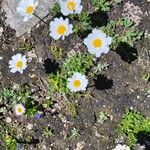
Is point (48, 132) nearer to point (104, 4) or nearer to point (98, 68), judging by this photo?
point (98, 68)

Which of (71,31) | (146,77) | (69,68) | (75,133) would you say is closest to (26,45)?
(69,68)

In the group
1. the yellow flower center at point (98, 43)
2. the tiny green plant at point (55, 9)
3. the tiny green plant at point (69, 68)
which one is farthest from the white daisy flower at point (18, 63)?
the yellow flower center at point (98, 43)

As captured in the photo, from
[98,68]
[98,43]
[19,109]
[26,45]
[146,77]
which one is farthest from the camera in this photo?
[26,45]

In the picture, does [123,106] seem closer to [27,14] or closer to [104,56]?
[104,56]

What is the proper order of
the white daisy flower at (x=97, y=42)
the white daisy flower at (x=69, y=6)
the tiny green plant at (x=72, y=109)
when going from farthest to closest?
the tiny green plant at (x=72, y=109)
the white daisy flower at (x=69, y=6)
the white daisy flower at (x=97, y=42)

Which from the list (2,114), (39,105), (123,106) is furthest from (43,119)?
(123,106)

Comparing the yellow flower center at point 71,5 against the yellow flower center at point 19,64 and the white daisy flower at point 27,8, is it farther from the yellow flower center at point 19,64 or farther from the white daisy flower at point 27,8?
the yellow flower center at point 19,64

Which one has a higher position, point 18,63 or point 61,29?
point 61,29

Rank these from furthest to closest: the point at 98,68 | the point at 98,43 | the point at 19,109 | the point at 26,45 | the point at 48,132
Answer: the point at 26,45
the point at 19,109
the point at 48,132
the point at 98,68
the point at 98,43
